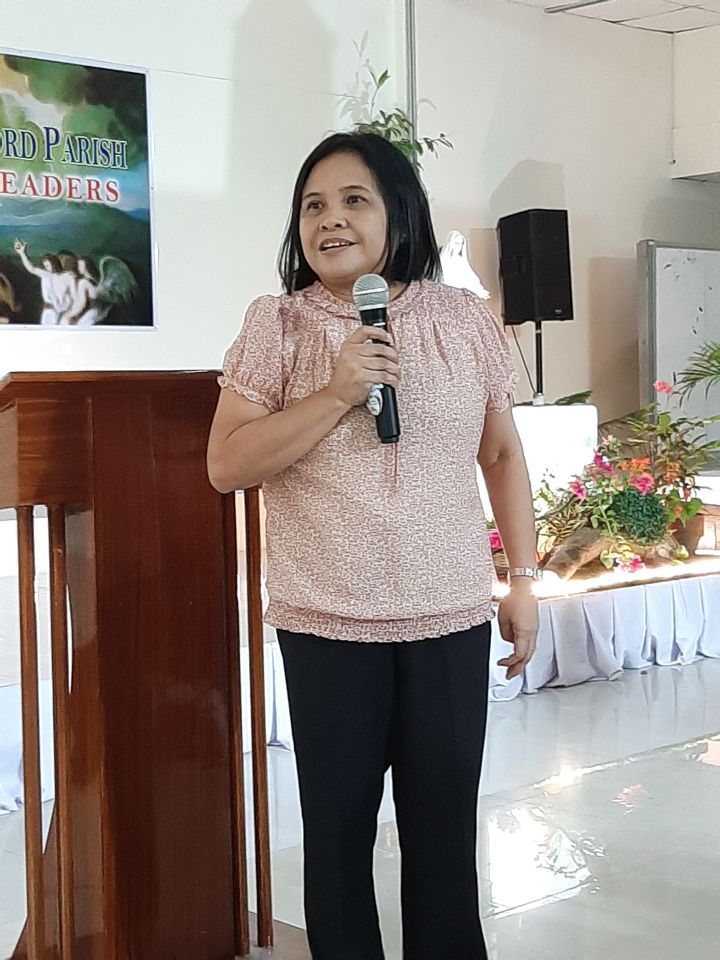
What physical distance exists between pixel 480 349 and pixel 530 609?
0.38 m

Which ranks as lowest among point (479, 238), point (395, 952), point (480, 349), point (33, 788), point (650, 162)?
point (395, 952)

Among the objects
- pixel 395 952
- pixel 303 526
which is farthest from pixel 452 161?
pixel 303 526

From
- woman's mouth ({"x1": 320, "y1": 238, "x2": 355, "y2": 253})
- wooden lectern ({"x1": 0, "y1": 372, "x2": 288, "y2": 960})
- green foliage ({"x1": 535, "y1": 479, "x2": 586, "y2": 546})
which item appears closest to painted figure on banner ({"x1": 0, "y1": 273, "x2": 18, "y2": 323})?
green foliage ({"x1": 535, "y1": 479, "x2": 586, "y2": 546})

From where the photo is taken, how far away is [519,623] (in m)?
1.89

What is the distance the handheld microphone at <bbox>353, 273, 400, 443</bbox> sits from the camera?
1608 millimetres

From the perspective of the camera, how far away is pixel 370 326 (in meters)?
1.63

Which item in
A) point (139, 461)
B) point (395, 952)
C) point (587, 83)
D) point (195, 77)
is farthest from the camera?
point (587, 83)

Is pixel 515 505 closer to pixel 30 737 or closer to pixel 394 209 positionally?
pixel 394 209

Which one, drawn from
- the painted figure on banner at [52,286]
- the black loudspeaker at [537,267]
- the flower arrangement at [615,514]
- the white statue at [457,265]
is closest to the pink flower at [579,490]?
the flower arrangement at [615,514]

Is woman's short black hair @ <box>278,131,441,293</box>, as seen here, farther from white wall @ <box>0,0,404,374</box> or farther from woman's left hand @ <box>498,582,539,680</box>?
white wall @ <box>0,0,404,374</box>

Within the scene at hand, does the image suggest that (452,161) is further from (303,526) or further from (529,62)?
(303,526)

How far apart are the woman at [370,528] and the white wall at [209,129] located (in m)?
4.31

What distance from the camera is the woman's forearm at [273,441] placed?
5.35ft

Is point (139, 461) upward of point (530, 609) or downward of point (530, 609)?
upward
